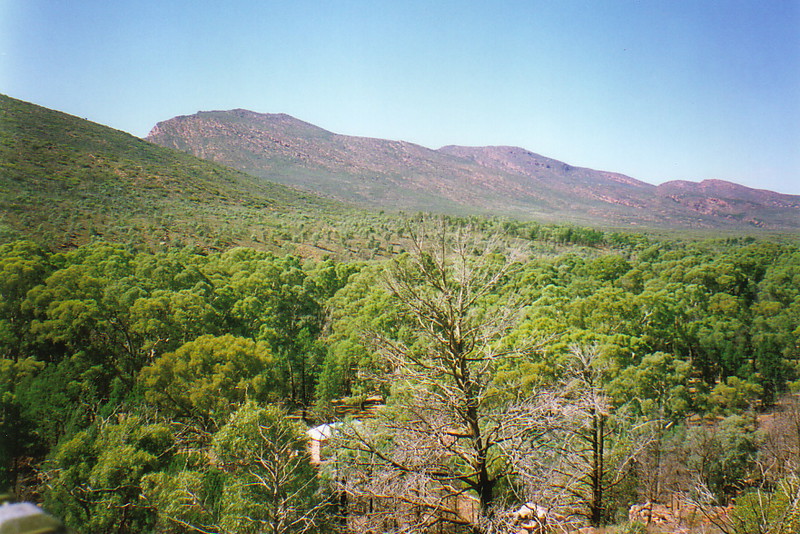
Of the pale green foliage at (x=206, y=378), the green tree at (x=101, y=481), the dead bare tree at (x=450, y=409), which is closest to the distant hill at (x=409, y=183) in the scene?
the pale green foliage at (x=206, y=378)

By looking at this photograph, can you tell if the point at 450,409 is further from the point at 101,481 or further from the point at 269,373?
the point at 269,373

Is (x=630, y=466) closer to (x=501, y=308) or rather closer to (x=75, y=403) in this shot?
(x=501, y=308)

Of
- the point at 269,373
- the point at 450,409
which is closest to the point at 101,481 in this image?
the point at 269,373

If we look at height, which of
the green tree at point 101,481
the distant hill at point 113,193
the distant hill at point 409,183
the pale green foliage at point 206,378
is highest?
the distant hill at point 409,183

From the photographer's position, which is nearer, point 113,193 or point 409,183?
point 113,193

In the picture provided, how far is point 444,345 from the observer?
6711 mm

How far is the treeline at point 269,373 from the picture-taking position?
11133 millimetres

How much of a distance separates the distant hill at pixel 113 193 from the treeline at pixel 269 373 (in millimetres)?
12387

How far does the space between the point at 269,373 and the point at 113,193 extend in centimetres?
4758

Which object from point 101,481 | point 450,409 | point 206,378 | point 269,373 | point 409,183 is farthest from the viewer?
point 409,183

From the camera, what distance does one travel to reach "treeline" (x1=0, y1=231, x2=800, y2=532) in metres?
11.1

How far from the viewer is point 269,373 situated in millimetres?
18109

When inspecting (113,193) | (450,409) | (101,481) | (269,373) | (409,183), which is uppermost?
(409,183)

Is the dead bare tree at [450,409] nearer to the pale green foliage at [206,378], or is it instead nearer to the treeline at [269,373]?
the treeline at [269,373]
